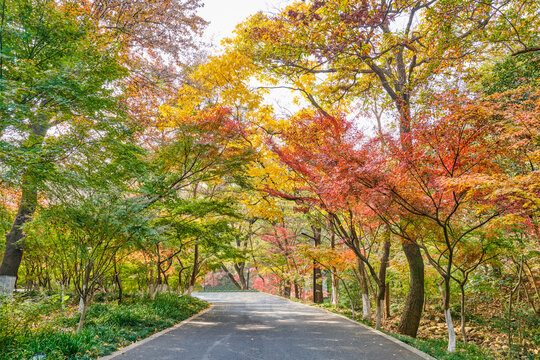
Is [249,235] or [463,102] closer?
[463,102]

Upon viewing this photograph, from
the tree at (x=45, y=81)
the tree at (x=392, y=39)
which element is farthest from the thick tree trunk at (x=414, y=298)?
the tree at (x=45, y=81)

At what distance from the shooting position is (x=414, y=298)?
795 centimetres

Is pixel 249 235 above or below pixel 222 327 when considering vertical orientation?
above

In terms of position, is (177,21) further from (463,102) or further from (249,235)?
(249,235)

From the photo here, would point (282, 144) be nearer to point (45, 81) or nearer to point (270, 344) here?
point (270, 344)

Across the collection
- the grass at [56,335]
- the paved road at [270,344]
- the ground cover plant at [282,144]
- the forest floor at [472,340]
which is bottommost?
the forest floor at [472,340]

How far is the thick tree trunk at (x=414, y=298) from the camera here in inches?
308

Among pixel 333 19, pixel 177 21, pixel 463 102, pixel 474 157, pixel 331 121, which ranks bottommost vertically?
pixel 474 157

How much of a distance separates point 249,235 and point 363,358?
2160 cm

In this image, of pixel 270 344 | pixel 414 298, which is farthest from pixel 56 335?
pixel 414 298

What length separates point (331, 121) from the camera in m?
8.11

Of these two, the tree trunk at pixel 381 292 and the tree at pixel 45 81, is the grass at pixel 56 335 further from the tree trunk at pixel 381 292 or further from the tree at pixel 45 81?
the tree trunk at pixel 381 292

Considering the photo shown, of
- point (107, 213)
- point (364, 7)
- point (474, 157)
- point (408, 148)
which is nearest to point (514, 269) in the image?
point (474, 157)

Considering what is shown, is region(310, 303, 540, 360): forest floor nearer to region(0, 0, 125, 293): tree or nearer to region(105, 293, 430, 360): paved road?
region(105, 293, 430, 360): paved road
